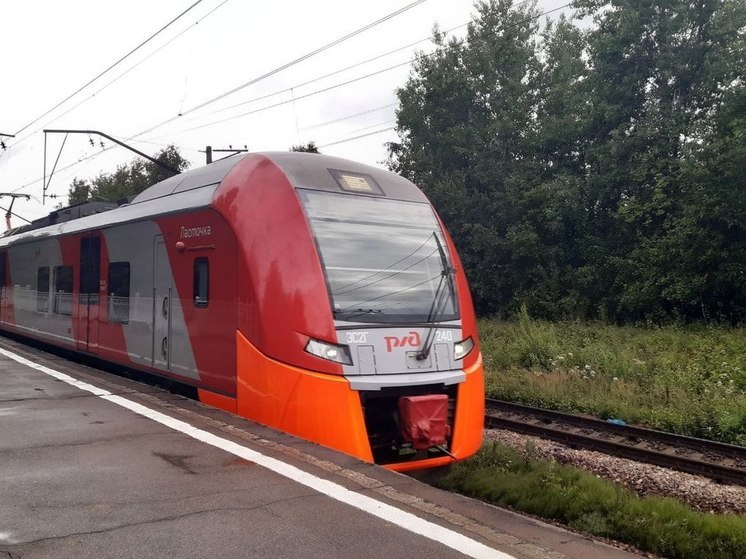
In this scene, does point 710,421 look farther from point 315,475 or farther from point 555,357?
point 315,475

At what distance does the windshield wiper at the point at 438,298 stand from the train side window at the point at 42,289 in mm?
9628

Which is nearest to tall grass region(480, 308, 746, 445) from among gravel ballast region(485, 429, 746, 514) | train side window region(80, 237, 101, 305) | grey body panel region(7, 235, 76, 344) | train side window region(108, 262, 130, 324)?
gravel ballast region(485, 429, 746, 514)

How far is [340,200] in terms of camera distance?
7.35 meters

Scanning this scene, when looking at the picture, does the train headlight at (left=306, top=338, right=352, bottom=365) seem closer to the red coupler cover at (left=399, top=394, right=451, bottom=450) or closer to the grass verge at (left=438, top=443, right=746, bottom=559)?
the red coupler cover at (left=399, top=394, right=451, bottom=450)

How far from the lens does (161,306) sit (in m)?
8.92

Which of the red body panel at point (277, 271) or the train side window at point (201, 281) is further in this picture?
the train side window at point (201, 281)

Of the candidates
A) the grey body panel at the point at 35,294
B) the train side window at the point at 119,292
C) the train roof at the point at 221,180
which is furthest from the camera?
the grey body panel at the point at 35,294

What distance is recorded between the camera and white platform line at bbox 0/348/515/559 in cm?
397

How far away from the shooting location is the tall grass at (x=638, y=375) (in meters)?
10.3

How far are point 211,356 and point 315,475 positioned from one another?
9.77ft

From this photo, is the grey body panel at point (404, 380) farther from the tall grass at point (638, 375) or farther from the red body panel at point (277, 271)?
the tall grass at point (638, 375)

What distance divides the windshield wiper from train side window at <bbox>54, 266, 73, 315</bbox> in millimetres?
7757

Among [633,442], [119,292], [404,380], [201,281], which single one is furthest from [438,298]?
[119,292]

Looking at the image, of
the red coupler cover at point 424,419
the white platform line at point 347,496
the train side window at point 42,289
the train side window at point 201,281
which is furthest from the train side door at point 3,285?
the red coupler cover at point 424,419
